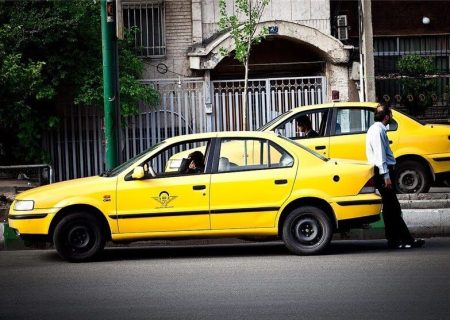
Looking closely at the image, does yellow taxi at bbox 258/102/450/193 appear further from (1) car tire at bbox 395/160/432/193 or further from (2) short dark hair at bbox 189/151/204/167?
(2) short dark hair at bbox 189/151/204/167

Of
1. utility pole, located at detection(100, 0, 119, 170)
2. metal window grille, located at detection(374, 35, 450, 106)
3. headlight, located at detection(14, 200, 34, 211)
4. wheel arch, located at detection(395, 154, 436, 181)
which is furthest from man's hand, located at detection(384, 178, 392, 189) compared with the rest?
metal window grille, located at detection(374, 35, 450, 106)

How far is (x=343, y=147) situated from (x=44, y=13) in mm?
7934

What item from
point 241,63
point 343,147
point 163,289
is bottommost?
point 163,289

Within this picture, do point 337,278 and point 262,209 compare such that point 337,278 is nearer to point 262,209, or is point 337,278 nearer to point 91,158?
point 262,209

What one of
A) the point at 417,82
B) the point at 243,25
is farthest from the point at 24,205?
the point at 417,82

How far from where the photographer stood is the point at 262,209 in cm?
1177

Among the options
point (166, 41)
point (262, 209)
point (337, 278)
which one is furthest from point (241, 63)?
point (337, 278)

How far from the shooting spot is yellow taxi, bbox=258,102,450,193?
15.6m

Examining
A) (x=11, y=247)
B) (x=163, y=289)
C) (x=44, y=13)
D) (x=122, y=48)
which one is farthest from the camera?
(x=122, y=48)

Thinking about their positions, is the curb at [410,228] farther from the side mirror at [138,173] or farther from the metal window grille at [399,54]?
the metal window grille at [399,54]

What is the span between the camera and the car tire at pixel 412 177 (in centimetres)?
1576

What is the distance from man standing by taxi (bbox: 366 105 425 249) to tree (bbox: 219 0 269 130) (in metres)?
8.21

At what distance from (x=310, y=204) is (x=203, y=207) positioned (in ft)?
4.15

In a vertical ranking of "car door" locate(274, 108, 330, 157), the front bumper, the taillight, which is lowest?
the front bumper
